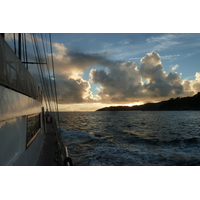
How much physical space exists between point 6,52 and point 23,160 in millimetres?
3207

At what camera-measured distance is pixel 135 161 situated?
1332 centimetres

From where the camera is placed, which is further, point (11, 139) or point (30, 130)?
point (30, 130)

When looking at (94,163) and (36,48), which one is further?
(94,163)

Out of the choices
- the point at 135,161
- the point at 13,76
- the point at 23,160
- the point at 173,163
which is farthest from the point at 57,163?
the point at 173,163

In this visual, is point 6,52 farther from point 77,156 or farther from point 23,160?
point 77,156

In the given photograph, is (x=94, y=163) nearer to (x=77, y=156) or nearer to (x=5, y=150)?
(x=77, y=156)

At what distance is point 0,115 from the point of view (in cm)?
308

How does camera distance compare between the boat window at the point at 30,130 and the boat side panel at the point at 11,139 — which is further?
the boat window at the point at 30,130

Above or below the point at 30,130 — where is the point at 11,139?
above

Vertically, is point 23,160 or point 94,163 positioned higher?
point 23,160

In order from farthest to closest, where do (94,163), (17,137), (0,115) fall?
(94,163)
(17,137)
(0,115)

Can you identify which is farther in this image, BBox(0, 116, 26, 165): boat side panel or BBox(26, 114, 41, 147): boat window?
BBox(26, 114, 41, 147): boat window

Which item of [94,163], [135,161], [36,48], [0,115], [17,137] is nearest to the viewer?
[0,115]
